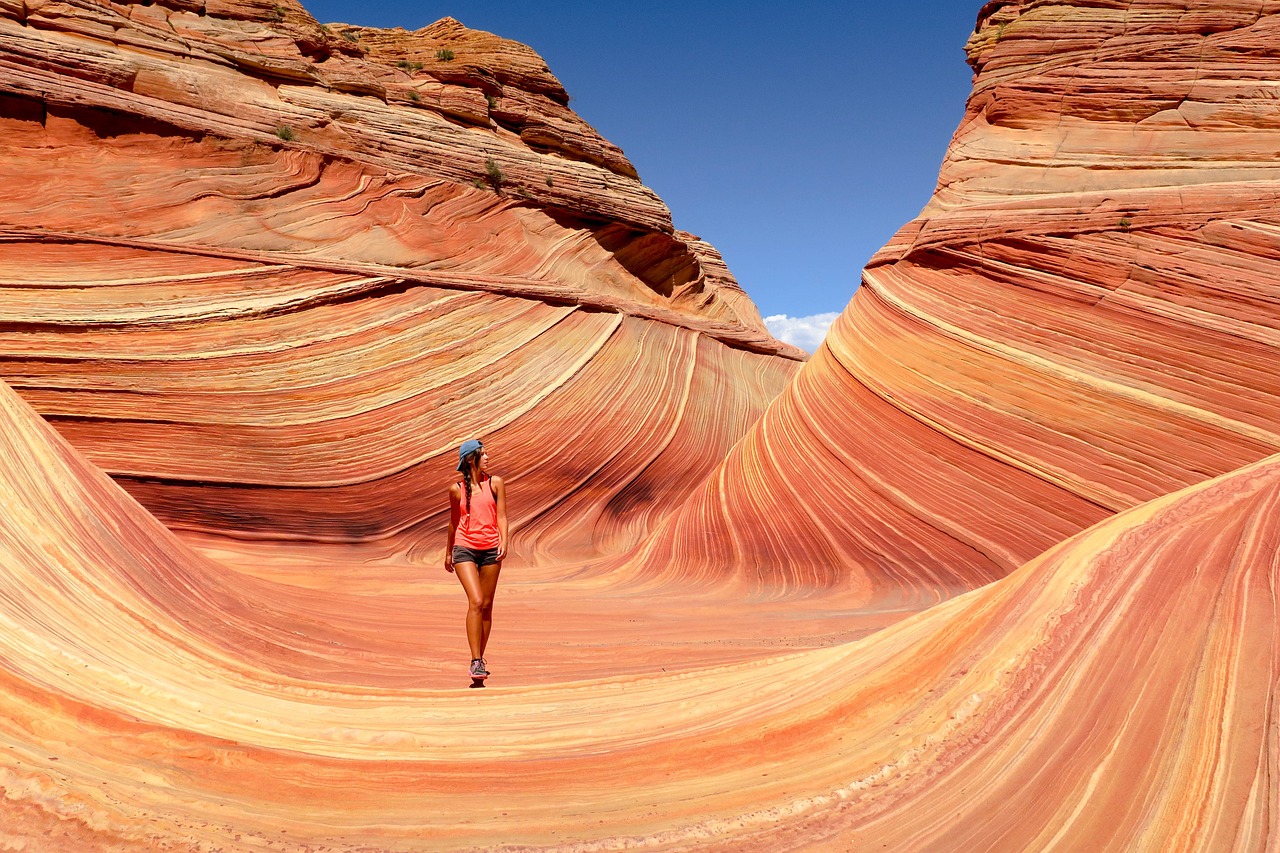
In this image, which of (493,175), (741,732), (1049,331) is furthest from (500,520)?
(493,175)

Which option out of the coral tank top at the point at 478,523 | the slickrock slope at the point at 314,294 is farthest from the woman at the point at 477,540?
the slickrock slope at the point at 314,294

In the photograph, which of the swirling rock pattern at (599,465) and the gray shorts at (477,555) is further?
the gray shorts at (477,555)

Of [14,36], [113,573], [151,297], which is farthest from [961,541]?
[14,36]

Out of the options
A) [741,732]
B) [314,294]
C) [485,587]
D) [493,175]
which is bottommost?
[741,732]

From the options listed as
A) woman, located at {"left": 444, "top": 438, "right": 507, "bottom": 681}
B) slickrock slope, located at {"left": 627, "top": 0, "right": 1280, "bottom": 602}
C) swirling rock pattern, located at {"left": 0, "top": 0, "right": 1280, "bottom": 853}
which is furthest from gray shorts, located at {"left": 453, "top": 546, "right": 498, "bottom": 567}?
slickrock slope, located at {"left": 627, "top": 0, "right": 1280, "bottom": 602}

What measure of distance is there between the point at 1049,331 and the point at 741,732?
17.6 ft

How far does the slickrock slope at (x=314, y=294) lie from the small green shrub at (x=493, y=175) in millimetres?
70

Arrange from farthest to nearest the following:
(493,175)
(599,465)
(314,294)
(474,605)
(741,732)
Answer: (493,175)
(599,465)
(314,294)
(474,605)
(741,732)

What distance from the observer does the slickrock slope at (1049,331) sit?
255 inches

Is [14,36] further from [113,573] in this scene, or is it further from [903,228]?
[903,228]

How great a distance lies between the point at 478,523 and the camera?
4.22m

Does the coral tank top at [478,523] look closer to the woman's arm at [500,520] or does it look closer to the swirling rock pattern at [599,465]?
the woman's arm at [500,520]

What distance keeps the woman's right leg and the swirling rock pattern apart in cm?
36

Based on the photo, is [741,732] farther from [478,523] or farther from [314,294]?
[314,294]
